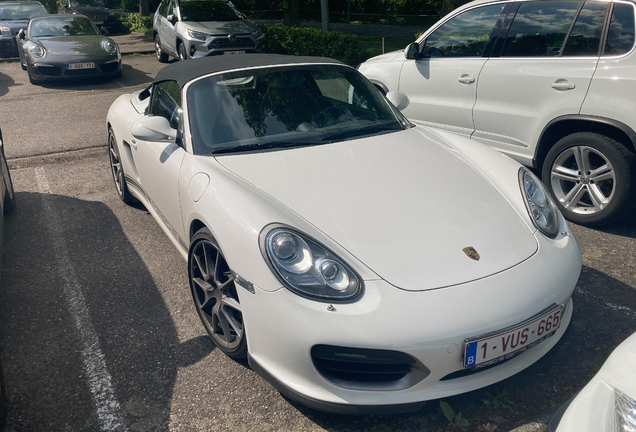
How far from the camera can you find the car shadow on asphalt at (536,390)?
94.5 inches

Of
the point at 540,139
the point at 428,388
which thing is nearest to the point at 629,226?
the point at 540,139

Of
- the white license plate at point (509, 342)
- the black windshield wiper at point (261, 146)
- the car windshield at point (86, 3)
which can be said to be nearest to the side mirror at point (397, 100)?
the black windshield wiper at point (261, 146)

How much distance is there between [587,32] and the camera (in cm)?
414

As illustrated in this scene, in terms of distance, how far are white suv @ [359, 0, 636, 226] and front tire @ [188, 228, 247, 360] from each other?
9.86 feet

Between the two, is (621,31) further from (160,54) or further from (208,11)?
(160,54)

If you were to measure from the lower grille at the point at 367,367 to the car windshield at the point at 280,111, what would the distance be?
141 cm

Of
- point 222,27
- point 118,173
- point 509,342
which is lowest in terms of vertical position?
→ point 118,173

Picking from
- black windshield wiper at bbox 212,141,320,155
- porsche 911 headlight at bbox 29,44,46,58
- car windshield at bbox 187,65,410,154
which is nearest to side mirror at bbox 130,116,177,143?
car windshield at bbox 187,65,410,154

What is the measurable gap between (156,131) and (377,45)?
13.0 metres

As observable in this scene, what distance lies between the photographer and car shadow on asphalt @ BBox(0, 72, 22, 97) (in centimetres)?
1058

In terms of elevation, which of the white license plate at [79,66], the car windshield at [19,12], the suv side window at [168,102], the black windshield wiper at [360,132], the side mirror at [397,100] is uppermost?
the car windshield at [19,12]

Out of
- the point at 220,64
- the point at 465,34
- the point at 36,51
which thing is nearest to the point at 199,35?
the point at 36,51

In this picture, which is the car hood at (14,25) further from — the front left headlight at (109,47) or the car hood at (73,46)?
the front left headlight at (109,47)

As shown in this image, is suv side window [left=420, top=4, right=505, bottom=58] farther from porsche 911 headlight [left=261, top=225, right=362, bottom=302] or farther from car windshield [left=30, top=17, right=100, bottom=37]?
car windshield [left=30, top=17, right=100, bottom=37]
